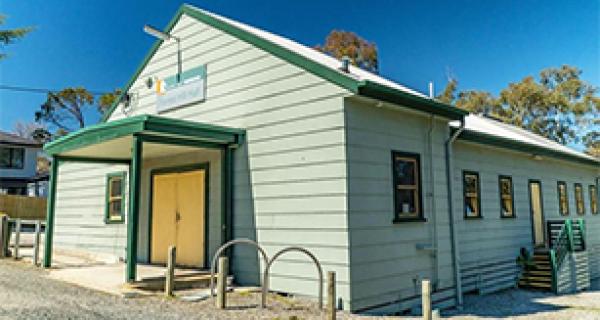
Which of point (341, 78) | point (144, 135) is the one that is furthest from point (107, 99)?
point (341, 78)

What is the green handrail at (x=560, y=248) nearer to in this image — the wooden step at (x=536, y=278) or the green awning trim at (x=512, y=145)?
the wooden step at (x=536, y=278)

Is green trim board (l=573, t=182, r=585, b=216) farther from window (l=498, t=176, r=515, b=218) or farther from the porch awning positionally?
the porch awning

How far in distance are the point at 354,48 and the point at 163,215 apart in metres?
24.2

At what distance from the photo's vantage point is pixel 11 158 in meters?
33.4

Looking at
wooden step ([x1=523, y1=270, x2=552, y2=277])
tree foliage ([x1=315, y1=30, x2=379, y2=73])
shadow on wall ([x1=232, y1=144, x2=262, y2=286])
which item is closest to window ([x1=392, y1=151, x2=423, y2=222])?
shadow on wall ([x1=232, y1=144, x2=262, y2=286])

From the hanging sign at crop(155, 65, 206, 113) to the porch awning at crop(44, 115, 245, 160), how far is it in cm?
173

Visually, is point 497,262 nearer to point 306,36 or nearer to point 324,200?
point 324,200

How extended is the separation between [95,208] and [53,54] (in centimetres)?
1627

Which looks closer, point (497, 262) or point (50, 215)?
point (50, 215)

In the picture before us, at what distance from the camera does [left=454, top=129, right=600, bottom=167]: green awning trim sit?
9695 millimetres

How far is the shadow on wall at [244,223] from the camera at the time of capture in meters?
7.88

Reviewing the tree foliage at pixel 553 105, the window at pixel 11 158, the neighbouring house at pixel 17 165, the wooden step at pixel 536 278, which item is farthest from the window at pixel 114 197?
the tree foliage at pixel 553 105

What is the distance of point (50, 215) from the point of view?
955 cm

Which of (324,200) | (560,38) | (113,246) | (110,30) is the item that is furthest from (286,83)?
(560,38)
